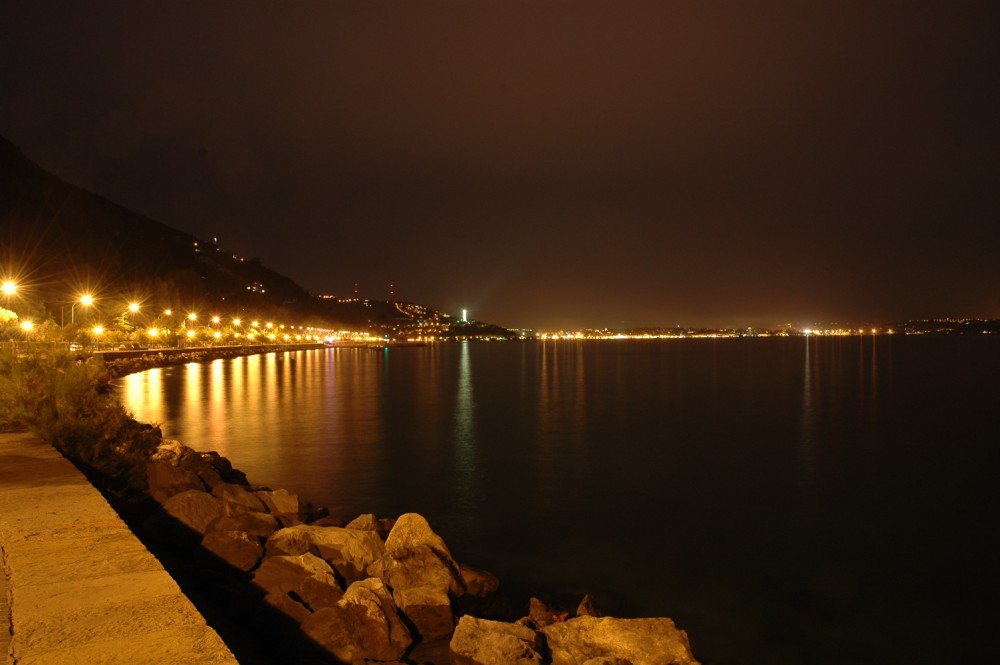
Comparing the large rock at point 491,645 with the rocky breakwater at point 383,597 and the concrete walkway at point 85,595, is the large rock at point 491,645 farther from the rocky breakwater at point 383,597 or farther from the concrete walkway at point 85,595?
the concrete walkway at point 85,595

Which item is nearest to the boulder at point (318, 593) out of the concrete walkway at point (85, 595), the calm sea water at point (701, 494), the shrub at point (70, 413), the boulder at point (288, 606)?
the boulder at point (288, 606)

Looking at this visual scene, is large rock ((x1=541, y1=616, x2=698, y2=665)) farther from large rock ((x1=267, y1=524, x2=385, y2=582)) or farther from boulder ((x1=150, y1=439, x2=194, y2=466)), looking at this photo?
boulder ((x1=150, y1=439, x2=194, y2=466))

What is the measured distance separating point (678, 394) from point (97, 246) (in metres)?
91.2

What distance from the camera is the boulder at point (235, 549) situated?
30.2 feet

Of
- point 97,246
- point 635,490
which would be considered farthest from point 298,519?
point 97,246

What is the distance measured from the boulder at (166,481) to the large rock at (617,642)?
6857 millimetres

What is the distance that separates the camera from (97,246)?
10538 cm

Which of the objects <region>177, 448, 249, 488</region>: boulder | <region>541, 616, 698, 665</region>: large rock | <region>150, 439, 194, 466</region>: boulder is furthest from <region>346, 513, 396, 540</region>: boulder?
<region>150, 439, 194, 466</region>: boulder

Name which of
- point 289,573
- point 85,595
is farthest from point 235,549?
point 85,595

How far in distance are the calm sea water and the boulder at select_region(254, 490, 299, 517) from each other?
290 cm

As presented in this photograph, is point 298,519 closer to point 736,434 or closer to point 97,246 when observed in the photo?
point 736,434

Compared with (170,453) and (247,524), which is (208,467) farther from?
(247,524)

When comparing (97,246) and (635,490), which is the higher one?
(97,246)

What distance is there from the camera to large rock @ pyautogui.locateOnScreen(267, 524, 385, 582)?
949 cm
